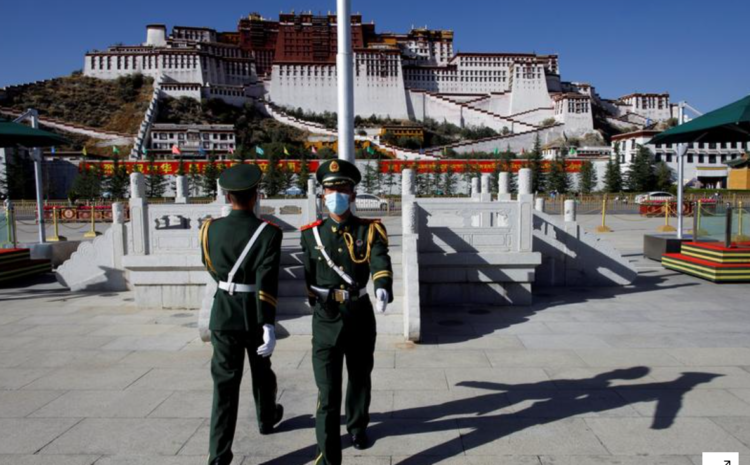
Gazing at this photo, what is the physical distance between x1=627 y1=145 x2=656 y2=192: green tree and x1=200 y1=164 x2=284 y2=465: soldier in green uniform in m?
54.3

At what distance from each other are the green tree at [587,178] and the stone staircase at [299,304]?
47.6 m

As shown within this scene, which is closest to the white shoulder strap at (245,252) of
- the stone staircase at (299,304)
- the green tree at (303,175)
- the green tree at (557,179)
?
the stone staircase at (299,304)

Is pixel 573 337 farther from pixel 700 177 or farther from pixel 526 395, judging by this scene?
pixel 700 177

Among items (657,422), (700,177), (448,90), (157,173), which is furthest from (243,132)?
(657,422)

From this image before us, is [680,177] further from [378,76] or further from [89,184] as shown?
[378,76]

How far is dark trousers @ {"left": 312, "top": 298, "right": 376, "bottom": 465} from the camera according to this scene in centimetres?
319

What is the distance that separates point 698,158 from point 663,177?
28.6 ft

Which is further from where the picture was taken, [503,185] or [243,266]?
[503,185]

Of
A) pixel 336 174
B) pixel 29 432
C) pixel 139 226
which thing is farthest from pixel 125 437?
pixel 139 226

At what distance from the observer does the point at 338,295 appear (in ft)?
11.5

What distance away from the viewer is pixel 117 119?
7150 centimetres

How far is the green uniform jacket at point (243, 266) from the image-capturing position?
3377mm

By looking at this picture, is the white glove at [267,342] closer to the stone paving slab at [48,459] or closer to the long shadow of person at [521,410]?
the long shadow of person at [521,410]

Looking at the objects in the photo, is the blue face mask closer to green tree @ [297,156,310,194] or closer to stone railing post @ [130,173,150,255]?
stone railing post @ [130,173,150,255]
